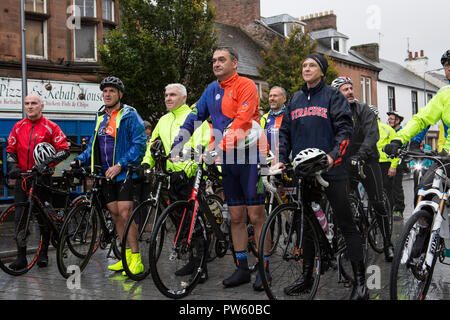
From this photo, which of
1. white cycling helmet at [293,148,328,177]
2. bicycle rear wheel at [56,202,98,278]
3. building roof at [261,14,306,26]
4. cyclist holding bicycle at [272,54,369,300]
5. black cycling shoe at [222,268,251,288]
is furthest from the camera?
building roof at [261,14,306,26]

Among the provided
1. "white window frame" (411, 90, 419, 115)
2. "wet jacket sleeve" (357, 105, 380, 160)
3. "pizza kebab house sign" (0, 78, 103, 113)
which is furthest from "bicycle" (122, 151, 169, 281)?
"white window frame" (411, 90, 419, 115)

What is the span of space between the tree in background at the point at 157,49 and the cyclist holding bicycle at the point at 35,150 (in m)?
7.28

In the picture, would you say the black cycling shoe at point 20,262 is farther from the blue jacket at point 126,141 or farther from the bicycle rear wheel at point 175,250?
the bicycle rear wheel at point 175,250

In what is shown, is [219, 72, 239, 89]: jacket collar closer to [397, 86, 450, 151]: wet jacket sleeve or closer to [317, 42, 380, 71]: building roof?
[397, 86, 450, 151]: wet jacket sleeve

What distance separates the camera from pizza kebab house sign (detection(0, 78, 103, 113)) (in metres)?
14.2

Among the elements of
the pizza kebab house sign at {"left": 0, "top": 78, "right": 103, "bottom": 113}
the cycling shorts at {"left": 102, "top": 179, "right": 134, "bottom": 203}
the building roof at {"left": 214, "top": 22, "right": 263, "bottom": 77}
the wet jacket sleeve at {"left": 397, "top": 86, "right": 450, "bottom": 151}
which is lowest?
the cycling shorts at {"left": 102, "top": 179, "right": 134, "bottom": 203}

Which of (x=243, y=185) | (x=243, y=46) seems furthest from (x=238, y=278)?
(x=243, y=46)

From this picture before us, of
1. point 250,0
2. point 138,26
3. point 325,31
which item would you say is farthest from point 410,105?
point 138,26

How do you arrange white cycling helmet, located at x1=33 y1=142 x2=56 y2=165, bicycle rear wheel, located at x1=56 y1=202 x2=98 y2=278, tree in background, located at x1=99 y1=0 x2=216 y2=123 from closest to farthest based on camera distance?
1. bicycle rear wheel, located at x1=56 y1=202 x2=98 y2=278
2. white cycling helmet, located at x1=33 y1=142 x2=56 y2=165
3. tree in background, located at x1=99 y1=0 x2=216 y2=123

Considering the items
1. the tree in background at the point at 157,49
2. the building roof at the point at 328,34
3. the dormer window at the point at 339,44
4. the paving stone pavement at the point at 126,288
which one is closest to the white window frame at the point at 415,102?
the dormer window at the point at 339,44

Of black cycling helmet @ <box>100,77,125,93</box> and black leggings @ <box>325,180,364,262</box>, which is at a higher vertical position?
black cycling helmet @ <box>100,77,125,93</box>

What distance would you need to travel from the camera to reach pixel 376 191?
6.16 m

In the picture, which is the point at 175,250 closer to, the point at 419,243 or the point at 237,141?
the point at 237,141

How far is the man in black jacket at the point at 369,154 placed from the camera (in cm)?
590
